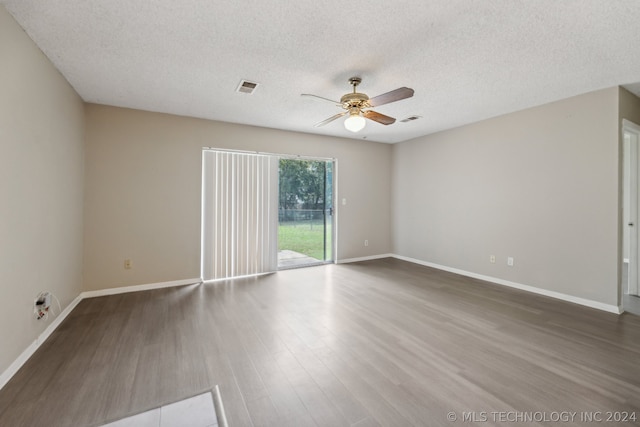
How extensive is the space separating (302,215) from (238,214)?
1288 millimetres

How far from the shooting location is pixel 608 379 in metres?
1.92

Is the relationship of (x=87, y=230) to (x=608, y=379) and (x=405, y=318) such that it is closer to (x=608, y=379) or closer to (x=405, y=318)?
(x=405, y=318)

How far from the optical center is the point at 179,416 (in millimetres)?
1597

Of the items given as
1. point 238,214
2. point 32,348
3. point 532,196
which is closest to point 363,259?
point 238,214

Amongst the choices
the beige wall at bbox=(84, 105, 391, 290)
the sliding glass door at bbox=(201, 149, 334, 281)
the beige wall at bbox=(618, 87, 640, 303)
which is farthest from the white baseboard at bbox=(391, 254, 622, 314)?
the beige wall at bbox=(84, 105, 391, 290)

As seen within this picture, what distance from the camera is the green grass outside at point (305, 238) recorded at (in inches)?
207

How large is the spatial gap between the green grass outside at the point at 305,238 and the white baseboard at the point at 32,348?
118 inches

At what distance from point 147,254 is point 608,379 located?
16.0ft

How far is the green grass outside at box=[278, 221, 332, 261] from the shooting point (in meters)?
5.25

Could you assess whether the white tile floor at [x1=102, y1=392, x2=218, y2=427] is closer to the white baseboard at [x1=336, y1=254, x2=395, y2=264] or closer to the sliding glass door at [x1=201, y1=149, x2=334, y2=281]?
the sliding glass door at [x1=201, y1=149, x2=334, y2=281]

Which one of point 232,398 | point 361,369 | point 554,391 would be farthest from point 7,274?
point 554,391

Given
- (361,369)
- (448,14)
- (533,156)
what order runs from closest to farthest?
(448,14)
(361,369)
(533,156)

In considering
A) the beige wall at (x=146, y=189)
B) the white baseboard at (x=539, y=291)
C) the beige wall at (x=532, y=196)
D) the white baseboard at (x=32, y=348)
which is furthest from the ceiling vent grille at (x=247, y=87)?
the white baseboard at (x=539, y=291)

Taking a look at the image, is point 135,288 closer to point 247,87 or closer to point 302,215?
point 302,215
